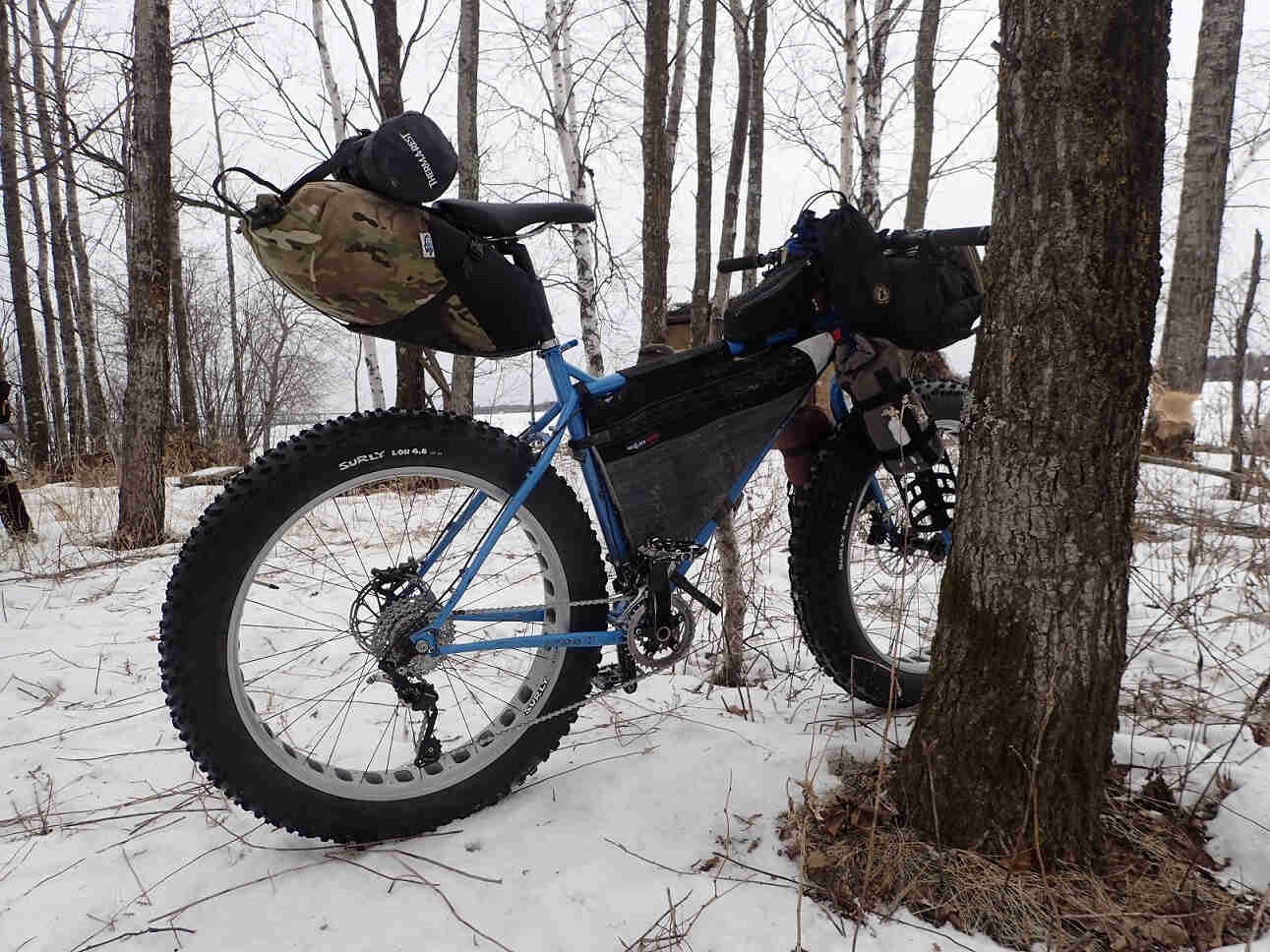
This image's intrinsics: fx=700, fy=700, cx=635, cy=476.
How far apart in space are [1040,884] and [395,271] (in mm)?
1798

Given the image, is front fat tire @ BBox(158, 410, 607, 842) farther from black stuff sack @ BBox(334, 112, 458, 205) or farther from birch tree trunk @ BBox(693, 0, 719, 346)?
birch tree trunk @ BBox(693, 0, 719, 346)

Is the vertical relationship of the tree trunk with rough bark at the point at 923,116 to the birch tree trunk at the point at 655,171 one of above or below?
above

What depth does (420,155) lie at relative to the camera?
152cm

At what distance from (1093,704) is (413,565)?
1495 millimetres

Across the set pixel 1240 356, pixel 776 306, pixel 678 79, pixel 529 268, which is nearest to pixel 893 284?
pixel 776 306

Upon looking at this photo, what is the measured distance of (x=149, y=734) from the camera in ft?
6.86

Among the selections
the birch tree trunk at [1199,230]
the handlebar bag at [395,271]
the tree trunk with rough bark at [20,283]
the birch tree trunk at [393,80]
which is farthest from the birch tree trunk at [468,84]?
the tree trunk with rough bark at [20,283]

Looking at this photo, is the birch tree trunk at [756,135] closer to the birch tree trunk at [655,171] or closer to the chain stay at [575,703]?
the birch tree trunk at [655,171]

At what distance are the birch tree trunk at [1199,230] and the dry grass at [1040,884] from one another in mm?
6105

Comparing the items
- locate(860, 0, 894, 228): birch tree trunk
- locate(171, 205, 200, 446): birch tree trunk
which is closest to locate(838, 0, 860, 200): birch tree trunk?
locate(860, 0, 894, 228): birch tree trunk

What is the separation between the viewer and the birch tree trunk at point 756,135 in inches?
408

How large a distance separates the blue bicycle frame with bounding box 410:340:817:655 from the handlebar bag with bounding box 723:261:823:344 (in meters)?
0.07

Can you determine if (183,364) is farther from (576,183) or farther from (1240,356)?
(1240,356)

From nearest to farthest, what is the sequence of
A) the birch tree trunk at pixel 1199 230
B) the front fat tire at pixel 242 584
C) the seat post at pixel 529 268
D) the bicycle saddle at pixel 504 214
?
the front fat tire at pixel 242 584
the bicycle saddle at pixel 504 214
the seat post at pixel 529 268
the birch tree trunk at pixel 1199 230
